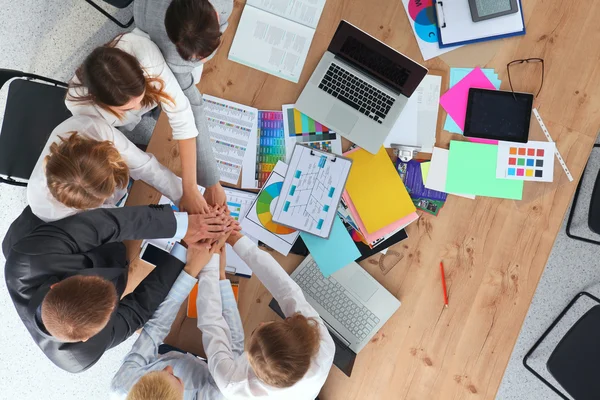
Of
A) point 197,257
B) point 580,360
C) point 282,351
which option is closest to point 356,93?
point 197,257

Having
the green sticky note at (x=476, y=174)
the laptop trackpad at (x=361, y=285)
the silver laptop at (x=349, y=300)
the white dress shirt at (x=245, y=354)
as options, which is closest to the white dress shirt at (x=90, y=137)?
the white dress shirt at (x=245, y=354)

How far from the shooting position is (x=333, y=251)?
5.33ft

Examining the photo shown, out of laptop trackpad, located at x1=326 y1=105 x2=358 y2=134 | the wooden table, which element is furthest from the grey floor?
laptop trackpad, located at x1=326 y1=105 x2=358 y2=134

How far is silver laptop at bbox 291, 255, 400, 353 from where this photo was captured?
5.24ft

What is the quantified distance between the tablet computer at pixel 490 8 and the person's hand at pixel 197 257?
123 cm

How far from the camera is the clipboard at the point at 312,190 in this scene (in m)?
1.63

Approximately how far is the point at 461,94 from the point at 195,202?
3.31ft

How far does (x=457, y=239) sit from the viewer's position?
163 cm

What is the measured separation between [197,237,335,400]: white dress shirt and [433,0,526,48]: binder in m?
1.00

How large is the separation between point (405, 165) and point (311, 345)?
0.71 m

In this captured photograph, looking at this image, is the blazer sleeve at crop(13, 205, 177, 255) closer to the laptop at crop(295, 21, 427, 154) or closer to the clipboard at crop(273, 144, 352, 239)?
the clipboard at crop(273, 144, 352, 239)

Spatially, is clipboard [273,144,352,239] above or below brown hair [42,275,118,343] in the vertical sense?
above

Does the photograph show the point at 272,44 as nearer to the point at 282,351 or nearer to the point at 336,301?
the point at 336,301

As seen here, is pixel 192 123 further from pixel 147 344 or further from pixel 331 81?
pixel 147 344
